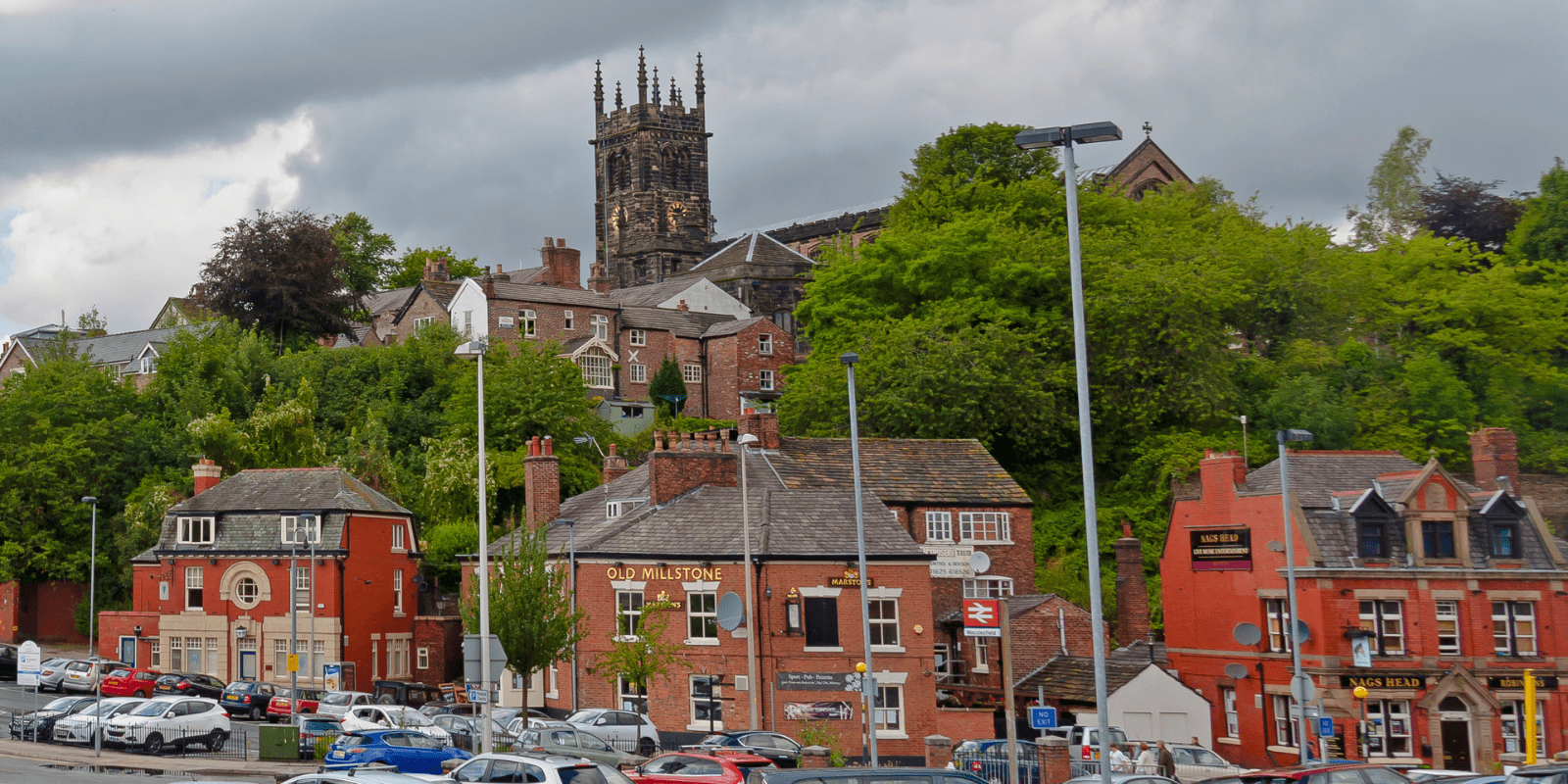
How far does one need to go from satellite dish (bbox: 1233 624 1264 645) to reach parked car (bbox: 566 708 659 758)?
17072mm

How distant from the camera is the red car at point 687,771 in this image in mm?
28234

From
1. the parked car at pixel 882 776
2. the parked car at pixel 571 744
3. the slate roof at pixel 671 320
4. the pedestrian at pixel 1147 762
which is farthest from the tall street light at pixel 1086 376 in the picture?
the slate roof at pixel 671 320

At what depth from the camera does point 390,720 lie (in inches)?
1491

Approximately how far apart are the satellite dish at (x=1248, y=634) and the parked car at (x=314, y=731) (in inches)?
988

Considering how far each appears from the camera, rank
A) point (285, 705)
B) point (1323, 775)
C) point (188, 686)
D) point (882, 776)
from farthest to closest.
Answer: point (188, 686), point (285, 705), point (1323, 775), point (882, 776)

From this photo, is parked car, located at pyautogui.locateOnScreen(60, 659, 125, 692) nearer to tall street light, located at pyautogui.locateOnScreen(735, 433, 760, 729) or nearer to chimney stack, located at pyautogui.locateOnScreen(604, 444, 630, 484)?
chimney stack, located at pyautogui.locateOnScreen(604, 444, 630, 484)

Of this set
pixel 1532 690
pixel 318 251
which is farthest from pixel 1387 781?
pixel 318 251

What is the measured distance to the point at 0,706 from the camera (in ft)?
157

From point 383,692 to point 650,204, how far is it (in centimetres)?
9677

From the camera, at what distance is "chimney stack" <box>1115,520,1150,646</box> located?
51812 mm

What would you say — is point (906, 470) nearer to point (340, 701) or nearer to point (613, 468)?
point (613, 468)

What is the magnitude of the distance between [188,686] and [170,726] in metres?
12.0

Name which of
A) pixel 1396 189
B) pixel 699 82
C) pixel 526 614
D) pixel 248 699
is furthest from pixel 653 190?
pixel 526 614

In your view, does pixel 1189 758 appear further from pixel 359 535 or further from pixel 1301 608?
pixel 359 535
